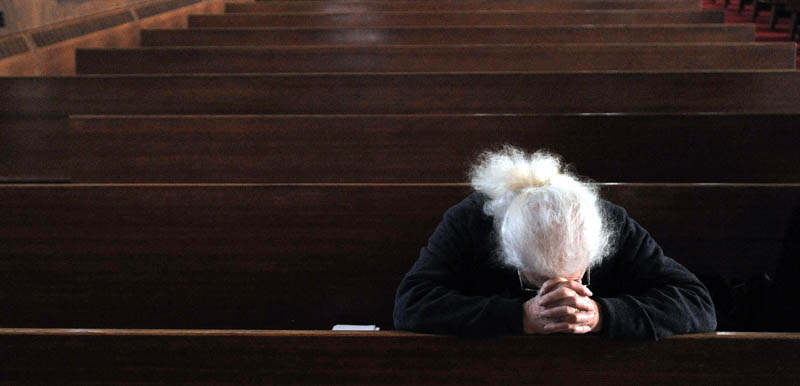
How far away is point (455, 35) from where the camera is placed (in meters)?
2.14

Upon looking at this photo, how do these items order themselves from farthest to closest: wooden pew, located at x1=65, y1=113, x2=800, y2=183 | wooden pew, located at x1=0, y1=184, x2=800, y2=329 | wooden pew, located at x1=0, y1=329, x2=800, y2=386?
1. wooden pew, located at x1=65, y1=113, x2=800, y2=183
2. wooden pew, located at x1=0, y1=184, x2=800, y2=329
3. wooden pew, located at x1=0, y1=329, x2=800, y2=386

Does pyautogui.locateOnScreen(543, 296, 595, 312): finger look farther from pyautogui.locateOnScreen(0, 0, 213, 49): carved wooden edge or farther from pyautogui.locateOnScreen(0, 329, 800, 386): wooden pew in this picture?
pyautogui.locateOnScreen(0, 0, 213, 49): carved wooden edge

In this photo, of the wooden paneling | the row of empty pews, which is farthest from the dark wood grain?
the wooden paneling

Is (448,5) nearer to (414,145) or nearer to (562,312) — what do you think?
(414,145)

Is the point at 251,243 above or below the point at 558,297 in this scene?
below

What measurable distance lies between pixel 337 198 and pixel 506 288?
1.01 ft

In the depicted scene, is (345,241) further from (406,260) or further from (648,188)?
(648,188)

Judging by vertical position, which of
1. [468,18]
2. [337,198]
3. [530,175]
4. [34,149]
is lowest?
[34,149]

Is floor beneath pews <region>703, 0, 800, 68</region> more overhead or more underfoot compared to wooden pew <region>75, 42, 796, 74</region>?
more overhead

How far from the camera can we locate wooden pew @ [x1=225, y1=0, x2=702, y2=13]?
2691 mm

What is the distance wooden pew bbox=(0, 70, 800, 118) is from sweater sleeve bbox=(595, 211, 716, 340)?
72 centimetres

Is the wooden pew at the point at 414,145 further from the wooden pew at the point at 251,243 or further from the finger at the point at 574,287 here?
the finger at the point at 574,287

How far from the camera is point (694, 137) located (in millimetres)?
1330

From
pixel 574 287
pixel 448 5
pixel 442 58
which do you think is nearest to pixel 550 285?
pixel 574 287
